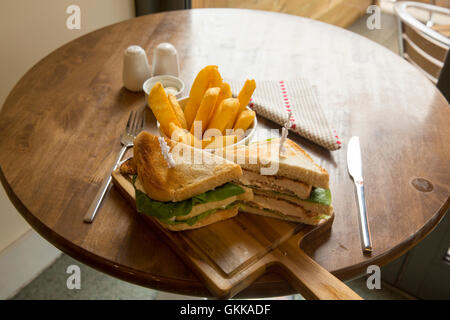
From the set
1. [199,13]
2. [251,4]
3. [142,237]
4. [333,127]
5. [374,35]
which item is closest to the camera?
[142,237]

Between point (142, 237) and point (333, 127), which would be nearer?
point (142, 237)

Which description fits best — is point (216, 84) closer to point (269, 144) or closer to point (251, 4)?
point (269, 144)

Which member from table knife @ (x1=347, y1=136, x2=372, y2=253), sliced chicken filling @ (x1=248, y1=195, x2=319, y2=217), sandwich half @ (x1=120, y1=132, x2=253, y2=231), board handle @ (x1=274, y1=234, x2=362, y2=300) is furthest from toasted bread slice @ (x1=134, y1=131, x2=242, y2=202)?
table knife @ (x1=347, y1=136, x2=372, y2=253)

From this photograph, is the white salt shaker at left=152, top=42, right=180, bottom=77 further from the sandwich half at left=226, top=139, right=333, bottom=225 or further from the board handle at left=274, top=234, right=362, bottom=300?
the board handle at left=274, top=234, right=362, bottom=300

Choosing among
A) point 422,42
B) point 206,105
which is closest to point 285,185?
point 206,105
